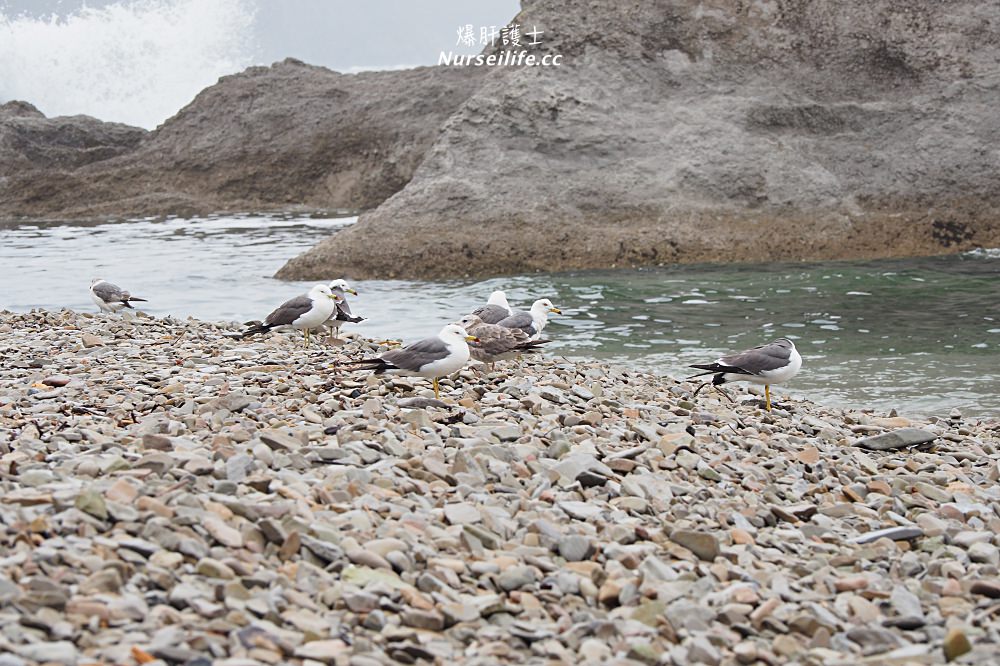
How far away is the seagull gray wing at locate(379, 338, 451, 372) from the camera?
7.58 metres

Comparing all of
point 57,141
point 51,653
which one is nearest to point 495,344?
point 51,653

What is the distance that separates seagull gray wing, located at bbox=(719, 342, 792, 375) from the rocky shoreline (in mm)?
922

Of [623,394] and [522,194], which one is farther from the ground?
[522,194]

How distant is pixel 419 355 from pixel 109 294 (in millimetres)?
7240

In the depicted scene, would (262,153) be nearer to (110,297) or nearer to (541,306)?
(110,297)

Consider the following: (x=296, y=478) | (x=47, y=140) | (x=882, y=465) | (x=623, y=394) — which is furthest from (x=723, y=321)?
(x=47, y=140)

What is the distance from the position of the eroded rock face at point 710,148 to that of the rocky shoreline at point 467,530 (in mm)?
11439

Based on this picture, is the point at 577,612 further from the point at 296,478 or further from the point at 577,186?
the point at 577,186

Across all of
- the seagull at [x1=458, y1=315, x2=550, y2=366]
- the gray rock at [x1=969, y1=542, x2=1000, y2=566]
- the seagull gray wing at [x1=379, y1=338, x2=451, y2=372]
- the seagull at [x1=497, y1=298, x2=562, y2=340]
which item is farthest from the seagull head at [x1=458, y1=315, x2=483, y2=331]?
the gray rock at [x1=969, y1=542, x2=1000, y2=566]

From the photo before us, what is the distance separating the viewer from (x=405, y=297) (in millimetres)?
16703

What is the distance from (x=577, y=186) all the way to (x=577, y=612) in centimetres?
1613

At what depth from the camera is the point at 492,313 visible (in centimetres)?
1094

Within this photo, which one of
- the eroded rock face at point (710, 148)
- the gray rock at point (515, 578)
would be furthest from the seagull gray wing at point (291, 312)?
the eroded rock face at point (710, 148)

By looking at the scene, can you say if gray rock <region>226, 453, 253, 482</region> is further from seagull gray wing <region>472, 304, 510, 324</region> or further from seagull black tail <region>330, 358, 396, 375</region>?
seagull gray wing <region>472, 304, 510, 324</region>
